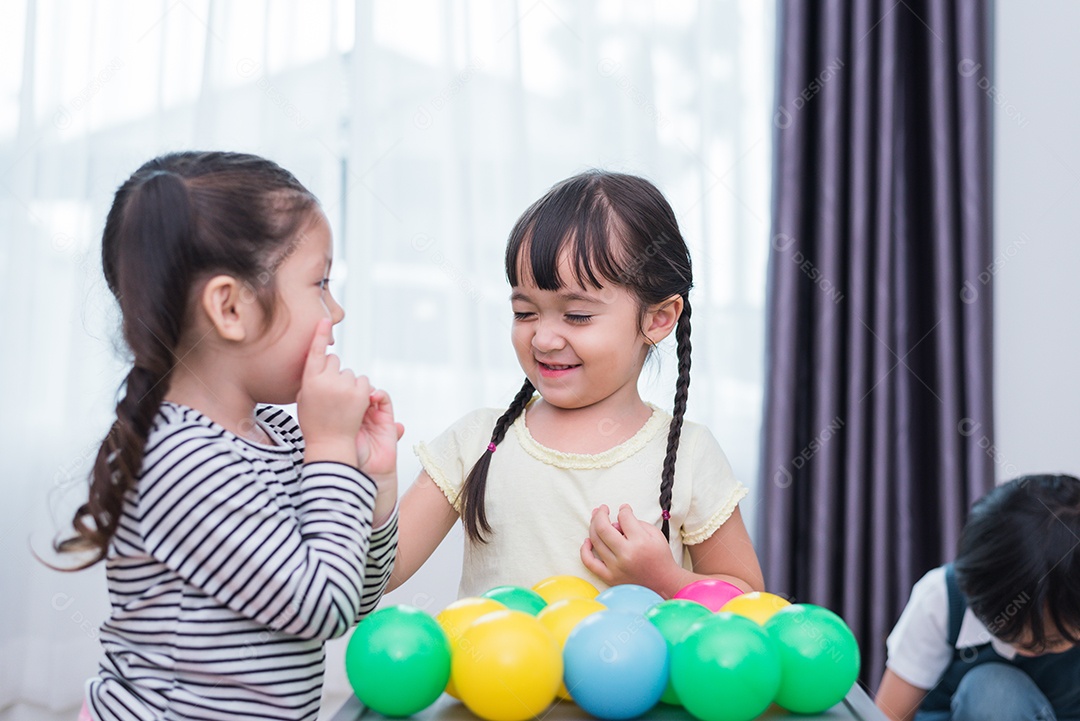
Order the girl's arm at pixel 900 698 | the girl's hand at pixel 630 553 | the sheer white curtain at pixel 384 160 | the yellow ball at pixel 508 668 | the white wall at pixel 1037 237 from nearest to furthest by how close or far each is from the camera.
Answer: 1. the yellow ball at pixel 508 668
2. the girl's hand at pixel 630 553
3. the girl's arm at pixel 900 698
4. the white wall at pixel 1037 237
5. the sheer white curtain at pixel 384 160

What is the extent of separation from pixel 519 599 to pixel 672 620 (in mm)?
175

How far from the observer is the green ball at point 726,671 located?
0.86 metres

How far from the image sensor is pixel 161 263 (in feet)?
3.03

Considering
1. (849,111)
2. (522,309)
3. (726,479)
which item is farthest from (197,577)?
(849,111)

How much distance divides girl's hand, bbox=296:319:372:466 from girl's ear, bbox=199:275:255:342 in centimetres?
7

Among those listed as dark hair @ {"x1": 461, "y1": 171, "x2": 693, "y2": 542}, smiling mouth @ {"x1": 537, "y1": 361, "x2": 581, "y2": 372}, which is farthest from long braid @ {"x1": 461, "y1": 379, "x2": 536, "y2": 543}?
smiling mouth @ {"x1": 537, "y1": 361, "x2": 581, "y2": 372}

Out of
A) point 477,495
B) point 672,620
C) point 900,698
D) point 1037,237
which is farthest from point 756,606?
point 1037,237

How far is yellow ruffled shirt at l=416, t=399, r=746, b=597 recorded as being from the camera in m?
1.36

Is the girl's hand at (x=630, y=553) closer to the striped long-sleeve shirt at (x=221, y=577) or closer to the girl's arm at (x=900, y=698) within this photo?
the striped long-sleeve shirt at (x=221, y=577)

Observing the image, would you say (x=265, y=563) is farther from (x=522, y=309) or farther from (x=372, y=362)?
(x=372, y=362)

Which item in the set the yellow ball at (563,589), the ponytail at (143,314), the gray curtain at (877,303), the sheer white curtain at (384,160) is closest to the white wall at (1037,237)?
the gray curtain at (877,303)

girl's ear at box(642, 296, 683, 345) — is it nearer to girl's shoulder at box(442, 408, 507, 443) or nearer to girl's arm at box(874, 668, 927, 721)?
girl's shoulder at box(442, 408, 507, 443)

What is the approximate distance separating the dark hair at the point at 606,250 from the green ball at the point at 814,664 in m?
0.41

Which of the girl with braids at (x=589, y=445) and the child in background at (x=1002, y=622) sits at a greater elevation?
the girl with braids at (x=589, y=445)
